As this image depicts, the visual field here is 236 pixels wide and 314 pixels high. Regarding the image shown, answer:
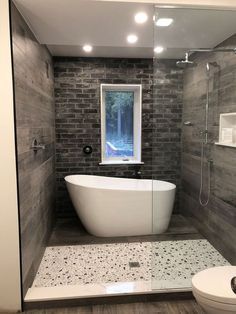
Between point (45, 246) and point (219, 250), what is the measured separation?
79.8 inches

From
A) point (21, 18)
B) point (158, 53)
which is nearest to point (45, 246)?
point (21, 18)

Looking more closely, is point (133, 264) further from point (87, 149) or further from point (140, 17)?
point (140, 17)

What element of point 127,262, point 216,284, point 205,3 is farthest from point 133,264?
point 205,3

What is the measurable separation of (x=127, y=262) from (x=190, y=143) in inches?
62.9

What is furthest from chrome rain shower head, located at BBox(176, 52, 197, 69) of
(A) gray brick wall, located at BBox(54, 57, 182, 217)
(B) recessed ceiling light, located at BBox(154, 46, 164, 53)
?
(A) gray brick wall, located at BBox(54, 57, 182, 217)

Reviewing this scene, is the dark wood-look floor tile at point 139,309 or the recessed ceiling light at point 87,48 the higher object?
the recessed ceiling light at point 87,48

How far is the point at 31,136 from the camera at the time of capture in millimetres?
2568

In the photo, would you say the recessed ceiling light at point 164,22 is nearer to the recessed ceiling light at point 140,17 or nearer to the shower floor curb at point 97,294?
the recessed ceiling light at point 140,17

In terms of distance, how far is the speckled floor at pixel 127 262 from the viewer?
2584mm

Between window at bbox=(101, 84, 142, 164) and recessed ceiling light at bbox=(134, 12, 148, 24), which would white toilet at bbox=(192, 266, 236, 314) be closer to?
recessed ceiling light at bbox=(134, 12, 148, 24)

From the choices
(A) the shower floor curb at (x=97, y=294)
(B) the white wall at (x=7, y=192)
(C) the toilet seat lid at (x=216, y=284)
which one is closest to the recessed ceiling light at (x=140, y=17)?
(B) the white wall at (x=7, y=192)

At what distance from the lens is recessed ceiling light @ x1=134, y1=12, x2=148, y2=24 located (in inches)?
90.3

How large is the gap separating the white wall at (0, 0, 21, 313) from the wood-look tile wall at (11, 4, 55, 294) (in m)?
0.07

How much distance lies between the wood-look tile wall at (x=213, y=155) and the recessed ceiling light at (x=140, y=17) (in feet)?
3.23
